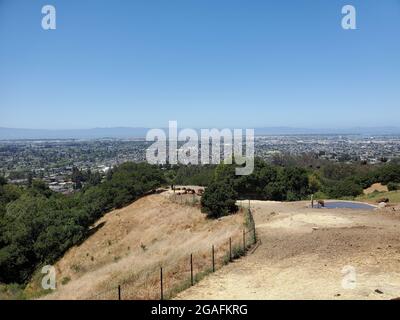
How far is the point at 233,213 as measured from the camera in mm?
26969

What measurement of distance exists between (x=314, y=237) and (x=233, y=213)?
9801mm

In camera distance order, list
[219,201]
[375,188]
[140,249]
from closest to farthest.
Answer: [140,249], [219,201], [375,188]

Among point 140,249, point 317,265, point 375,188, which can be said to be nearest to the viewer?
point 317,265

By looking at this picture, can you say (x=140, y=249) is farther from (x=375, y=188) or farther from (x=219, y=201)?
(x=375, y=188)

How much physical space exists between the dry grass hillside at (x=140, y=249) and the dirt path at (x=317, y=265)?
184 cm

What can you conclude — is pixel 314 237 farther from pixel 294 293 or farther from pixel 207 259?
pixel 294 293

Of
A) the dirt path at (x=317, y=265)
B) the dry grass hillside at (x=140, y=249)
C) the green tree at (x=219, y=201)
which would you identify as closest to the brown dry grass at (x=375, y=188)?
the green tree at (x=219, y=201)

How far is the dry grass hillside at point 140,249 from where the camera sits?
15130 mm

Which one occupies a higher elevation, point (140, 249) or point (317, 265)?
point (317, 265)

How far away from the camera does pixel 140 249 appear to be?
81.3 feet

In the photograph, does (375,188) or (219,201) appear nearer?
(219,201)

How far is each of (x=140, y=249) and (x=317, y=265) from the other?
13679 mm

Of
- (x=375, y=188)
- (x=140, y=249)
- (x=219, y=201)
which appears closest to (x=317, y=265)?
(x=140, y=249)
